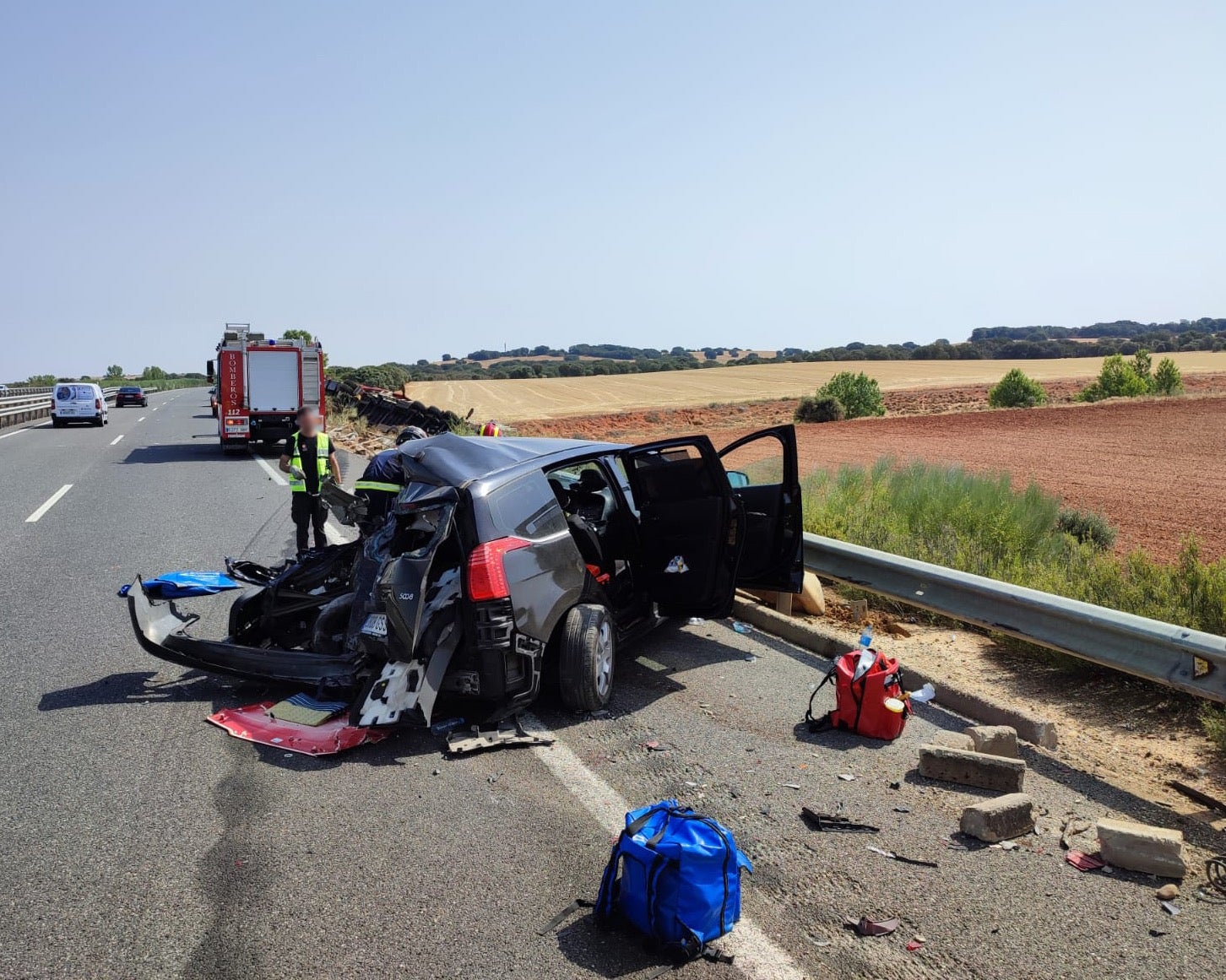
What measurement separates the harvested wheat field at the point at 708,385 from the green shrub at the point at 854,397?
12.3m

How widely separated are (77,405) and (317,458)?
98.6 feet

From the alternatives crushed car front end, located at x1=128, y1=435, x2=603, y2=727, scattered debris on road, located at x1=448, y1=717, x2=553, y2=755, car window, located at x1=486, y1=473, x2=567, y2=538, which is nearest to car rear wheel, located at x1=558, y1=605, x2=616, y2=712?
crushed car front end, located at x1=128, y1=435, x2=603, y2=727

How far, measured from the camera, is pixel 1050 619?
576cm

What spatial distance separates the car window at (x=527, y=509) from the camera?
560 cm

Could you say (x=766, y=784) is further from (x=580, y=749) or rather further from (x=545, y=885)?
(x=545, y=885)

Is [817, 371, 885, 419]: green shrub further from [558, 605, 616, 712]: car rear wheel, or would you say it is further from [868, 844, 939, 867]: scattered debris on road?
[868, 844, 939, 867]: scattered debris on road

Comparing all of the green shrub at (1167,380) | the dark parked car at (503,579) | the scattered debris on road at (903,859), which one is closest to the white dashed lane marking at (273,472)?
the dark parked car at (503,579)

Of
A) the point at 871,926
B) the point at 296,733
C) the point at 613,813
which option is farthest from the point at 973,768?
the point at 296,733

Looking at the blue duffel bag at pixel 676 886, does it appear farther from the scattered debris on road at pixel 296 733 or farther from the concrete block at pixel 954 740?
the scattered debris on road at pixel 296 733

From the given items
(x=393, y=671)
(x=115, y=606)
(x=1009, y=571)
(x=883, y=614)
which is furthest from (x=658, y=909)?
(x=115, y=606)

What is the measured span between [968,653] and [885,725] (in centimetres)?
184

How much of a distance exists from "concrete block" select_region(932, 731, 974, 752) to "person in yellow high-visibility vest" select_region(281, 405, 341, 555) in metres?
6.15

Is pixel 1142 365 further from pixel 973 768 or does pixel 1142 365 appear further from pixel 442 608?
pixel 442 608

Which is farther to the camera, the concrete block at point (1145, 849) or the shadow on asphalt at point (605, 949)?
the concrete block at point (1145, 849)
